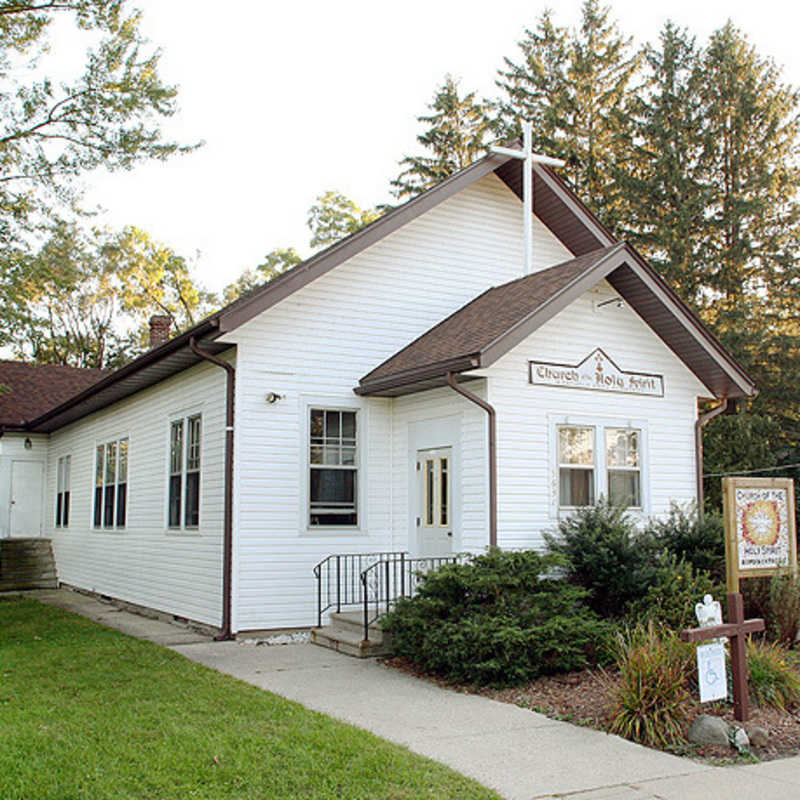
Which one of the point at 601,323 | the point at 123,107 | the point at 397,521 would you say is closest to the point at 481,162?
the point at 601,323

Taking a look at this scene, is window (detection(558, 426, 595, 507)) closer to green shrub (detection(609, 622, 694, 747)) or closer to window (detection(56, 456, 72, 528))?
Answer: green shrub (detection(609, 622, 694, 747))

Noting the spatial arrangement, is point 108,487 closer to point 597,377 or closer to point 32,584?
point 32,584

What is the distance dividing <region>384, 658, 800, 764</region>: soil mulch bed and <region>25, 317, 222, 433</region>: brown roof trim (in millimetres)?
5449

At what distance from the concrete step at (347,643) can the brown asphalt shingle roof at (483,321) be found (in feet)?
11.5

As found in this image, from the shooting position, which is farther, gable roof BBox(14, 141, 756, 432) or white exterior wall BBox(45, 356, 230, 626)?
white exterior wall BBox(45, 356, 230, 626)

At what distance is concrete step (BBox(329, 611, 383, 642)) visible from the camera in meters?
11.0

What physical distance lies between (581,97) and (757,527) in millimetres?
28243

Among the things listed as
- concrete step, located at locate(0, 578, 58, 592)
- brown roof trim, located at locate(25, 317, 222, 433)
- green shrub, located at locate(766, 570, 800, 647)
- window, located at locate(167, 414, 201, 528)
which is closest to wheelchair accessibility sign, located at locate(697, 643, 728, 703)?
green shrub, located at locate(766, 570, 800, 647)

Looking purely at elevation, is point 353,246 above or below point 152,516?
above

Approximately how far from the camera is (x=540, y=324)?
11.6 m

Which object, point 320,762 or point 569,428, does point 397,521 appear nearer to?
point 569,428

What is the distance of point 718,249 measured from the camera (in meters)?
30.2

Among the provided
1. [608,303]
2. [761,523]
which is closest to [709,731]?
[761,523]

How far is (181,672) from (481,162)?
9.35m
